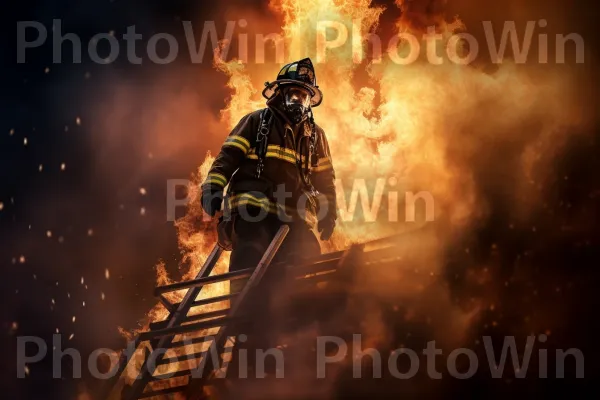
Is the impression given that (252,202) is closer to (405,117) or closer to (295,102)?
(295,102)

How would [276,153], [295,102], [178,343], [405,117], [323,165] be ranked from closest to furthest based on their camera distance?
[178,343] < [276,153] < [295,102] < [323,165] < [405,117]

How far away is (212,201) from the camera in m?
→ 5.92

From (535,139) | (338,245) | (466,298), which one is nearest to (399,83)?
(338,245)

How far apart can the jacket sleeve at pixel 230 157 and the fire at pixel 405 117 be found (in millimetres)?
1763

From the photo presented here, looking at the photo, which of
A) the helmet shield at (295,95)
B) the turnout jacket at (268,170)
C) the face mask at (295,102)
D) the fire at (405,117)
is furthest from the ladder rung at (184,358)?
the helmet shield at (295,95)

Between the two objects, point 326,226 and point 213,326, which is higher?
point 326,226

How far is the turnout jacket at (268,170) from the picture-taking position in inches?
239

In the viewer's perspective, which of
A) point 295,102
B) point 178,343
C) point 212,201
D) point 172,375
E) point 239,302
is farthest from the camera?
point 295,102

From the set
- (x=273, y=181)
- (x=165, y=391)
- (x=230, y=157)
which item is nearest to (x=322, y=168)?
(x=273, y=181)

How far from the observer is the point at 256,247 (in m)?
5.93

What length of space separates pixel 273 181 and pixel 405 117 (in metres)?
2.86

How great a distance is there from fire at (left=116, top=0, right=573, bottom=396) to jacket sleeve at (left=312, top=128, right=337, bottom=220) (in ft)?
2.68

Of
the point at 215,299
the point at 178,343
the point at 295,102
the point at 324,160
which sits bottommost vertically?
the point at 178,343

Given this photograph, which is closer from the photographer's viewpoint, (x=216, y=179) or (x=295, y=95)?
(x=216, y=179)
